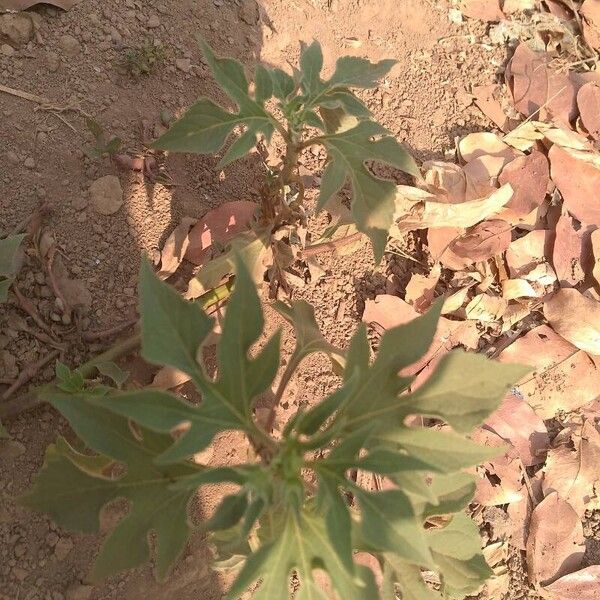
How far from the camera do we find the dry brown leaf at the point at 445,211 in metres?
2.54

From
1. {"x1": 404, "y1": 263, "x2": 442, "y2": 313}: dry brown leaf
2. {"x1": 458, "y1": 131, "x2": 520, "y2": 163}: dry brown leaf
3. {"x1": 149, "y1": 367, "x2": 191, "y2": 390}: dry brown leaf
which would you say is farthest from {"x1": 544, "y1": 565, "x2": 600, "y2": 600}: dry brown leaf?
{"x1": 458, "y1": 131, "x2": 520, "y2": 163}: dry brown leaf

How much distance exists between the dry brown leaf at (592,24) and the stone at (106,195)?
2236 millimetres

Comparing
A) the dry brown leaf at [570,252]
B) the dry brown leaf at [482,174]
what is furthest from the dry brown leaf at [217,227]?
the dry brown leaf at [570,252]

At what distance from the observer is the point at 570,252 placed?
9.07 feet

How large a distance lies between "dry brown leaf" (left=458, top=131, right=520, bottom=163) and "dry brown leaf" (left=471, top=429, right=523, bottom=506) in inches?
43.6

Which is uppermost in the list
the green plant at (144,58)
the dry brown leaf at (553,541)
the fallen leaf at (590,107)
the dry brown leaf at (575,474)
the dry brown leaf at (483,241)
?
the green plant at (144,58)

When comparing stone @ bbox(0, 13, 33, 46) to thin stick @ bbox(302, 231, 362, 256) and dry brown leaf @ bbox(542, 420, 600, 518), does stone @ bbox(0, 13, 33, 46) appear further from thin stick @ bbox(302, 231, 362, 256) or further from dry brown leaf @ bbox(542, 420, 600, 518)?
dry brown leaf @ bbox(542, 420, 600, 518)

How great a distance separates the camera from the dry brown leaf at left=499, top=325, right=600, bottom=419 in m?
2.61

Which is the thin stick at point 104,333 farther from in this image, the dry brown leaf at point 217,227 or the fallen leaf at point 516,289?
the fallen leaf at point 516,289

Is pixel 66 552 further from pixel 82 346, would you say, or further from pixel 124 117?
pixel 124 117

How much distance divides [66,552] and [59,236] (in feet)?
3.15

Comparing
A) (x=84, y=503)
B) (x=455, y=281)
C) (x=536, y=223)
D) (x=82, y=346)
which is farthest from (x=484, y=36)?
(x=84, y=503)

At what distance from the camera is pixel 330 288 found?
8.30 ft

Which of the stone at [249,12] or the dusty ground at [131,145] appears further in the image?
the stone at [249,12]
